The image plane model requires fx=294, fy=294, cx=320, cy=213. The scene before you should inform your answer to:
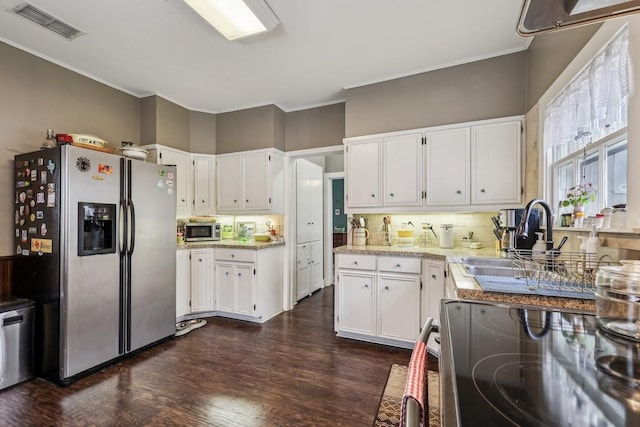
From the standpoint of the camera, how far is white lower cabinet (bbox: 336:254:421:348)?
2.69 metres

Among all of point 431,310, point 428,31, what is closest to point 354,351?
point 431,310

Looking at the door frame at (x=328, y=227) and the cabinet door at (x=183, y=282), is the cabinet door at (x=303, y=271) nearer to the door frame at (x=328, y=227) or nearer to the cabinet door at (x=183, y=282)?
the door frame at (x=328, y=227)

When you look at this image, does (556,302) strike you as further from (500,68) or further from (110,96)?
(110,96)

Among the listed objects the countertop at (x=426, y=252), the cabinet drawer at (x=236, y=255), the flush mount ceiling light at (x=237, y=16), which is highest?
the flush mount ceiling light at (x=237, y=16)

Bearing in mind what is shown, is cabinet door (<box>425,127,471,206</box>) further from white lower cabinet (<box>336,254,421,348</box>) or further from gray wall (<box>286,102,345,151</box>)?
gray wall (<box>286,102,345,151</box>)

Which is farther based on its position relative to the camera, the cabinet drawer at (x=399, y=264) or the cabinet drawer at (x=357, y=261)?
the cabinet drawer at (x=357, y=261)

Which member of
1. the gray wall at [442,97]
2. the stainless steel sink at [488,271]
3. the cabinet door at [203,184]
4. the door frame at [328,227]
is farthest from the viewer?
the door frame at [328,227]

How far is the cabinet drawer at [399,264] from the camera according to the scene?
2.66 m

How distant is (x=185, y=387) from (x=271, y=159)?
8.45ft

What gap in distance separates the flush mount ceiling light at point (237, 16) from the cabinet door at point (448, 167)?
179 cm

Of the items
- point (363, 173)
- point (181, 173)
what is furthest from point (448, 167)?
point (181, 173)

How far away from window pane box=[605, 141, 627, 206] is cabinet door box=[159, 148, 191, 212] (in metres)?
3.90

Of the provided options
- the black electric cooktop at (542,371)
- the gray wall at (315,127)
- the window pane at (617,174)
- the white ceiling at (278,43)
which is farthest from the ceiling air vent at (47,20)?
the window pane at (617,174)

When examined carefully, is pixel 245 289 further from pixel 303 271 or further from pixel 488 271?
pixel 488 271
